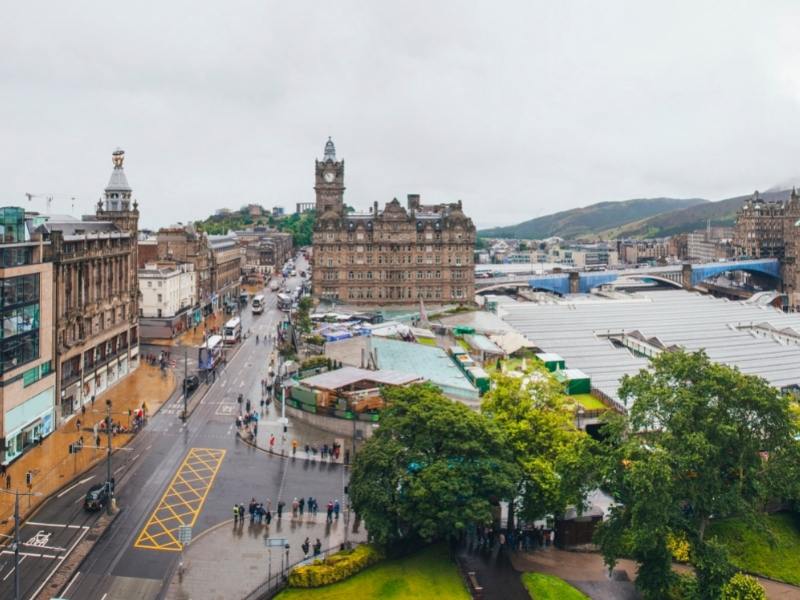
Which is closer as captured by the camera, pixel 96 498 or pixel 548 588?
→ pixel 548 588

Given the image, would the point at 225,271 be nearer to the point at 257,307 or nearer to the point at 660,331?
the point at 257,307

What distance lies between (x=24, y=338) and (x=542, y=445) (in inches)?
1573

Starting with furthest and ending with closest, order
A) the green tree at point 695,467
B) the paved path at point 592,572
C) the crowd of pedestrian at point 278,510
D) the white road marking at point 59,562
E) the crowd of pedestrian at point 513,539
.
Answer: the crowd of pedestrian at point 278,510
the crowd of pedestrian at point 513,539
the paved path at point 592,572
the white road marking at point 59,562
the green tree at point 695,467

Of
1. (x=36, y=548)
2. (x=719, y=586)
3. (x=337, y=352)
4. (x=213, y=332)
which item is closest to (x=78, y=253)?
(x=337, y=352)

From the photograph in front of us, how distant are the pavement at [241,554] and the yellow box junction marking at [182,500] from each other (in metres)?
2.10

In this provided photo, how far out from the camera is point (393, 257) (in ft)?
420

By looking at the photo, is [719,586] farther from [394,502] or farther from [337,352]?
[337,352]

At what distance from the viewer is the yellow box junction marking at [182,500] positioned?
143ft

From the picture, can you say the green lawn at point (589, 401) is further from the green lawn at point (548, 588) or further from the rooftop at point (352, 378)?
the green lawn at point (548, 588)

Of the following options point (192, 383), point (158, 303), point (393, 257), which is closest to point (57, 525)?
point (192, 383)

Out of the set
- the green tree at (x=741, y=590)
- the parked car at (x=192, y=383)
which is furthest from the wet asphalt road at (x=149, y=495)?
the green tree at (x=741, y=590)

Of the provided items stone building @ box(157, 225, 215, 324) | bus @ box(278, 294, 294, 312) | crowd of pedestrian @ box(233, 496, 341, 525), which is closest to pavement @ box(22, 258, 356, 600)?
crowd of pedestrian @ box(233, 496, 341, 525)

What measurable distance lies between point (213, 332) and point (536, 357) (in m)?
50.9

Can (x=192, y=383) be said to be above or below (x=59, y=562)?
above
